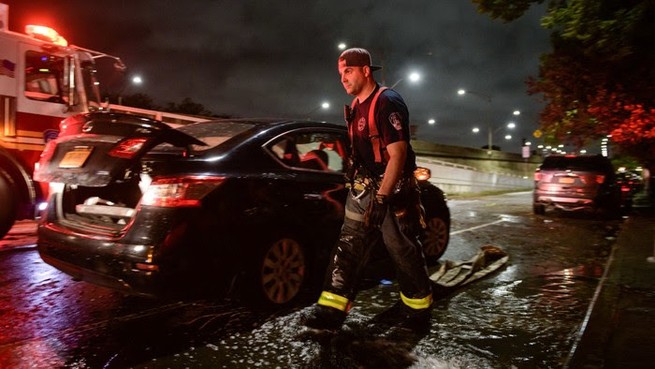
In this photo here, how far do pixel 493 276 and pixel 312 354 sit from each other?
10.2 feet

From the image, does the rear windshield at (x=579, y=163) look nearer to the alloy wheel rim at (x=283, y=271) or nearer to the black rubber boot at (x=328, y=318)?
the alloy wheel rim at (x=283, y=271)

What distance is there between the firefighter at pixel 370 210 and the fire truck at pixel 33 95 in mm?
4427

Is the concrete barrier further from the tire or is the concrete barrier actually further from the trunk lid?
the trunk lid

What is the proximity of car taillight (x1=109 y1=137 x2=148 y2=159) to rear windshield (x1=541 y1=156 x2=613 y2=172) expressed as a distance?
11442 millimetres

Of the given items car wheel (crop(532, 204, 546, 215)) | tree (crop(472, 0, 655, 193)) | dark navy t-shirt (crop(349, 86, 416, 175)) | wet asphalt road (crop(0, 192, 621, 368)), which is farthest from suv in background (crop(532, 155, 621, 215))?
dark navy t-shirt (crop(349, 86, 416, 175))

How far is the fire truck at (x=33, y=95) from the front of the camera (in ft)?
20.3

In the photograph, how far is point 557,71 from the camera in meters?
15.8

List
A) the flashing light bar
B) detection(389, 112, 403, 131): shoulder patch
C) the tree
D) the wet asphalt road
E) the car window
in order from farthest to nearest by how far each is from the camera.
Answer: the tree → the flashing light bar → the car window → detection(389, 112, 403, 131): shoulder patch → the wet asphalt road

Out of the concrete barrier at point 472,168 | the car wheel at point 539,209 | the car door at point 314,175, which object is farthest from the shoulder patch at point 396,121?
the concrete barrier at point 472,168

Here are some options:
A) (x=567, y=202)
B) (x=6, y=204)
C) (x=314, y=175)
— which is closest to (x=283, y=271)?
(x=314, y=175)

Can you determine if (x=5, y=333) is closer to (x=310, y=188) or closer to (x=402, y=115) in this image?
(x=310, y=188)

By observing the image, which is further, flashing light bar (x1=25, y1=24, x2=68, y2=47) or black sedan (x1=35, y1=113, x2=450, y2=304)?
flashing light bar (x1=25, y1=24, x2=68, y2=47)

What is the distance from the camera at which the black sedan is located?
11.0 ft

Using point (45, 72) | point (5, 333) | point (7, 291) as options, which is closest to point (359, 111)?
point (5, 333)
